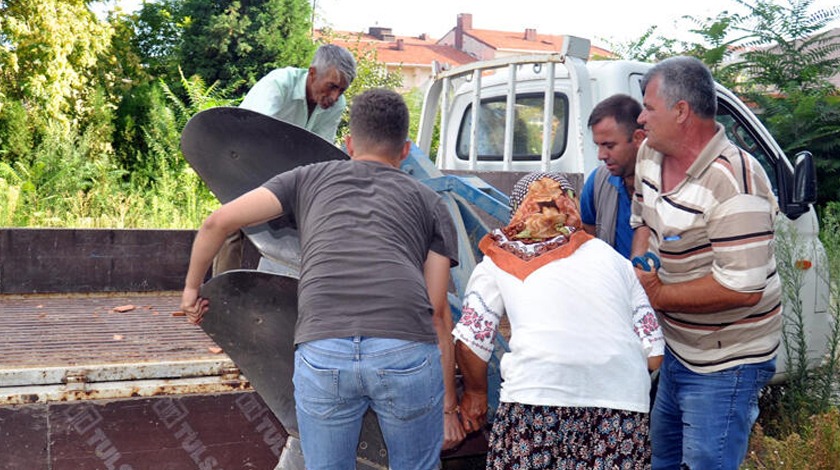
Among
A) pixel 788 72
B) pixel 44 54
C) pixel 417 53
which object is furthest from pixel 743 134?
pixel 417 53

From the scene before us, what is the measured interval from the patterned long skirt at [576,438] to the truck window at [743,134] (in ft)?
7.62

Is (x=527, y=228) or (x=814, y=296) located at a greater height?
(x=527, y=228)

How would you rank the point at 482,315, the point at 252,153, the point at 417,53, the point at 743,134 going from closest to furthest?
the point at 482,315 → the point at 252,153 → the point at 743,134 → the point at 417,53

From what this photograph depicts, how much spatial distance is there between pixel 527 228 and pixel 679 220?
0.52m

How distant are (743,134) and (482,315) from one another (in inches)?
101

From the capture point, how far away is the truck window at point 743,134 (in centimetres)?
397

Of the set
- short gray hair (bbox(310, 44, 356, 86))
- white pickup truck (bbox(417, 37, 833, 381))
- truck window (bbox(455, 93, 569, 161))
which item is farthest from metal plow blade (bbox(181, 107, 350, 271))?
truck window (bbox(455, 93, 569, 161))

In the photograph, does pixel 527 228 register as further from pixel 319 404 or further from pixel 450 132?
pixel 450 132

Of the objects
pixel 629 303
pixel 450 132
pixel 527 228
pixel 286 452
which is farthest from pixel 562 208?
pixel 450 132

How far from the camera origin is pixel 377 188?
7.04ft

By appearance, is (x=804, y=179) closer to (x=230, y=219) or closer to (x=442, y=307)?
(x=442, y=307)

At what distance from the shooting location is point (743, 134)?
4160mm

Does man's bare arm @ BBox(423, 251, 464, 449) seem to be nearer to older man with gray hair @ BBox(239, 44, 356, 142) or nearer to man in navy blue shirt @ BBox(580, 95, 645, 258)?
man in navy blue shirt @ BBox(580, 95, 645, 258)

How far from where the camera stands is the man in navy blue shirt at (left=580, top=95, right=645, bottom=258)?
111 inches
